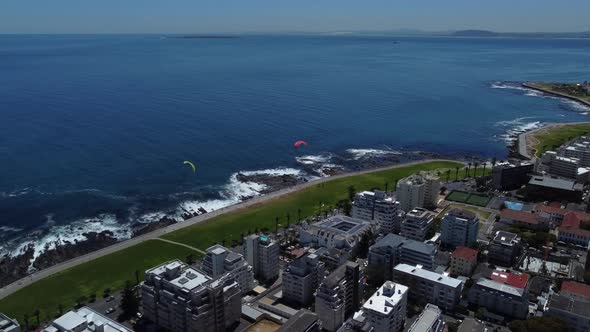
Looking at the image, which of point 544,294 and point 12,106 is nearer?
point 544,294

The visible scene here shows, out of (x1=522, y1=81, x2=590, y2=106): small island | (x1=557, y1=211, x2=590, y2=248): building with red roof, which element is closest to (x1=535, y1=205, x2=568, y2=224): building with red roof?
(x1=557, y1=211, x2=590, y2=248): building with red roof

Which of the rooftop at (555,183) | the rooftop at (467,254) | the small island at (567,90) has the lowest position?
the rooftop at (467,254)

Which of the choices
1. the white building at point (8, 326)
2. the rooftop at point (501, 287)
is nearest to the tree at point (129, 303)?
the white building at point (8, 326)

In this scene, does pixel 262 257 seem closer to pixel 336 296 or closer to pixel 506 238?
pixel 336 296

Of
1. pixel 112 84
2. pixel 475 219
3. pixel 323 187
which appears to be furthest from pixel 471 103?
pixel 112 84

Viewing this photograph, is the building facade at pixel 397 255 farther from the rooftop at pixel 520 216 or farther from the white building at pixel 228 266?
the rooftop at pixel 520 216

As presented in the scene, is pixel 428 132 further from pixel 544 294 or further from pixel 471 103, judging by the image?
pixel 544 294
